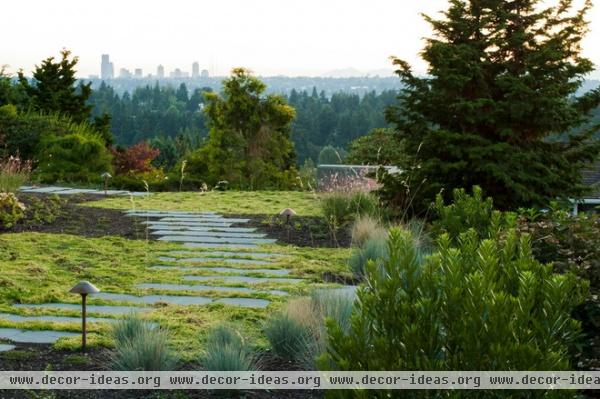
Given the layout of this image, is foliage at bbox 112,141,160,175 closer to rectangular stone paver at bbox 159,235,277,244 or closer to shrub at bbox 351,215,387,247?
rectangular stone paver at bbox 159,235,277,244

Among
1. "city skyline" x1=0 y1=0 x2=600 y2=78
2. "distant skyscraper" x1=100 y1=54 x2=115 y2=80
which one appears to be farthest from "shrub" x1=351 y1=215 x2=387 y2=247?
"distant skyscraper" x1=100 y1=54 x2=115 y2=80

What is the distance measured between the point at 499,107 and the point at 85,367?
577 cm

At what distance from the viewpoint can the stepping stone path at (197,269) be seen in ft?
14.9

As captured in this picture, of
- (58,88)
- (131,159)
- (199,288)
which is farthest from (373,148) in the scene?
(199,288)

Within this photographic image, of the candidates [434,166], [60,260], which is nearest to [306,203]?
[434,166]

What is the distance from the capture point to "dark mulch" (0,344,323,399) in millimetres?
3215

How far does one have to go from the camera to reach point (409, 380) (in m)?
2.40

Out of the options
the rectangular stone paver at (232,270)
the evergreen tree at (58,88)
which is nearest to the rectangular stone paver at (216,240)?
the rectangular stone paver at (232,270)

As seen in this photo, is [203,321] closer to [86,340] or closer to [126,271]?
[86,340]

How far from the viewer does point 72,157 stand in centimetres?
1565

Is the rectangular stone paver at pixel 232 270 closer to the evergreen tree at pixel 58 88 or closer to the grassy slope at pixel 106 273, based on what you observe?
the grassy slope at pixel 106 273

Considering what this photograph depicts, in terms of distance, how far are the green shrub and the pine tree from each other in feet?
13.9

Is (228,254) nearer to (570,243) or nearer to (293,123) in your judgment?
(570,243)

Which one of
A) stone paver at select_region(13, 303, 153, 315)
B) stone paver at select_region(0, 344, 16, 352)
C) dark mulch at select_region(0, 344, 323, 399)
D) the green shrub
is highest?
the green shrub
